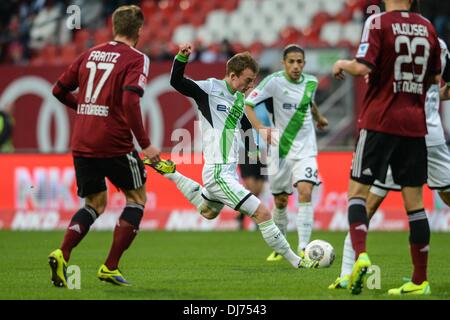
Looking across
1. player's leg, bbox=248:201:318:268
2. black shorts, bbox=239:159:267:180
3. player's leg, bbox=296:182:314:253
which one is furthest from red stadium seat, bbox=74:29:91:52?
player's leg, bbox=248:201:318:268

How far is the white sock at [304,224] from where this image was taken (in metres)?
11.0

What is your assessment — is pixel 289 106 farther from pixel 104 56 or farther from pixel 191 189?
pixel 104 56

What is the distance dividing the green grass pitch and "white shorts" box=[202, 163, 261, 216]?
69 centimetres

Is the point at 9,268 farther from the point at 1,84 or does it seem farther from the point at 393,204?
the point at 1,84

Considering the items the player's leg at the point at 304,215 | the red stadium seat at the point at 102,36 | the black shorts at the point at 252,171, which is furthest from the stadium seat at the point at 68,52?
the player's leg at the point at 304,215

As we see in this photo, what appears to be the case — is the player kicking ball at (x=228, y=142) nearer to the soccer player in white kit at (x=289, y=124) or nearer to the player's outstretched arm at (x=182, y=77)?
the player's outstretched arm at (x=182, y=77)

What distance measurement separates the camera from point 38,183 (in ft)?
53.9

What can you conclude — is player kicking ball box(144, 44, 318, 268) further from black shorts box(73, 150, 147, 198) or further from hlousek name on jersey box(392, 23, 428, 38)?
hlousek name on jersey box(392, 23, 428, 38)

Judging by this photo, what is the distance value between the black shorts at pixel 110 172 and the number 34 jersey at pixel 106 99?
0.07 m

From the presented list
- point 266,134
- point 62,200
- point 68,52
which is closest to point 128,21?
point 266,134

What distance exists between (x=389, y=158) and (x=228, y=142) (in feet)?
7.42

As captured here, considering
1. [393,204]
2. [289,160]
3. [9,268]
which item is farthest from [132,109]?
[393,204]

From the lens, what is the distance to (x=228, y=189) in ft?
29.1

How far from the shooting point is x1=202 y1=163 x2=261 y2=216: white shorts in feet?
29.0
